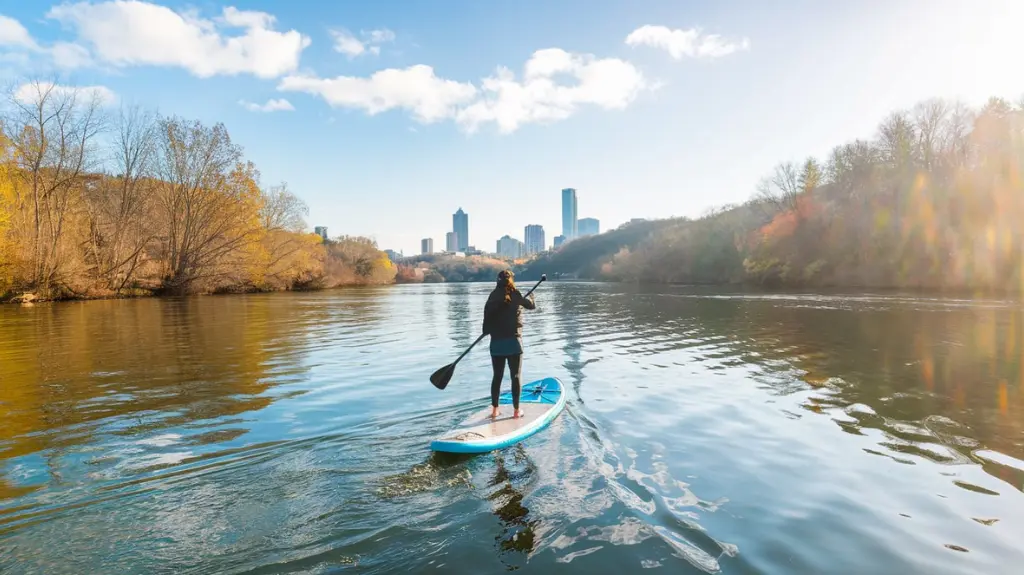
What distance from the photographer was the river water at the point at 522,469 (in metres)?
4.89

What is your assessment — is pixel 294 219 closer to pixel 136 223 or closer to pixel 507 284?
pixel 136 223

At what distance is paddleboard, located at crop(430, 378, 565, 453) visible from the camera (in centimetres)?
745

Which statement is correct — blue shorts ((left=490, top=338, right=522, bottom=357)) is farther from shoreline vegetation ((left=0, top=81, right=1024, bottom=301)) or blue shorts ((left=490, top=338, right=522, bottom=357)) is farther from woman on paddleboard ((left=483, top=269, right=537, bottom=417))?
shoreline vegetation ((left=0, top=81, right=1024, bottom=301))

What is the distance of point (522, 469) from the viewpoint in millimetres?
7043

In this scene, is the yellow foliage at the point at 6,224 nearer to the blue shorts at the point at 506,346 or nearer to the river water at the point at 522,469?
the river water at the point at 522,469

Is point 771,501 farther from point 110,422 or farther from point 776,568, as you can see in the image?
point 110,422

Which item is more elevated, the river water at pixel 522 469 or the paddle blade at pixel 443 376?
the paddle blade at pixel 443 376

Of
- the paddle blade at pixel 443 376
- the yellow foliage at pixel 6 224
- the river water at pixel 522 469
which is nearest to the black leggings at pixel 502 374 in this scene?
the river water at pixel 522 469

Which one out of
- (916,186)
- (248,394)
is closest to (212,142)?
(248,394)

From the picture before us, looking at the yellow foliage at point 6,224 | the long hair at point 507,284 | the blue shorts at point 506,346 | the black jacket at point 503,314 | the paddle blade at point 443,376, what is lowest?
the paddle blade at point 443,376

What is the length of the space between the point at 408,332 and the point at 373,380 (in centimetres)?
1137

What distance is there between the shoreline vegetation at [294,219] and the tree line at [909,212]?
142mm

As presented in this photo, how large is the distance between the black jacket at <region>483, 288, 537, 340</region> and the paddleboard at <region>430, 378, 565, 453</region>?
1.45m

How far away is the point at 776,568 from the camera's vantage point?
4699mm
